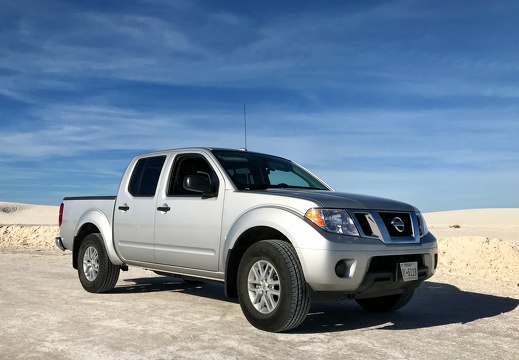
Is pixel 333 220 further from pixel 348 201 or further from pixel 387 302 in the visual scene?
pixel 387 302

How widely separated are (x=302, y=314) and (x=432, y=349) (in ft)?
3.90

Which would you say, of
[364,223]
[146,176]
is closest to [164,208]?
[146,176]

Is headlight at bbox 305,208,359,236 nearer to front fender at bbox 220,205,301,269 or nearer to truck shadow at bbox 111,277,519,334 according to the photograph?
front fender at bbox 220,205,301,269

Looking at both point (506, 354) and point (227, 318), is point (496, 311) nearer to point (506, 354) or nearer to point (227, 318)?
point (506, 354)

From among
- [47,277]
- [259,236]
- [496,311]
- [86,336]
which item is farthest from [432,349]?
[47,277]

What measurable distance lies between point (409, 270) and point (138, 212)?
3.49m

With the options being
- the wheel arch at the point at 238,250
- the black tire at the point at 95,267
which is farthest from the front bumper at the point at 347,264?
the black tire at the point at 95,267

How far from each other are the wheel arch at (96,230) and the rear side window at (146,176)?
67 centimetres

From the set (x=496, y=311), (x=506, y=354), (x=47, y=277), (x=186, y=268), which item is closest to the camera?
(x=506, y=354)

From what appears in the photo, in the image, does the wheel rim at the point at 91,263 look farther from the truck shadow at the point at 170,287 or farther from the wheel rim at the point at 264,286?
the wheel rim at the point at 264,286

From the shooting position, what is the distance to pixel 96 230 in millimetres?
8344

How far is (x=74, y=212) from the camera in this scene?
8.52 metres

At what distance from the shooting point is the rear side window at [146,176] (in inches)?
287

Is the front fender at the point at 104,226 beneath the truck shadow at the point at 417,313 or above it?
above
